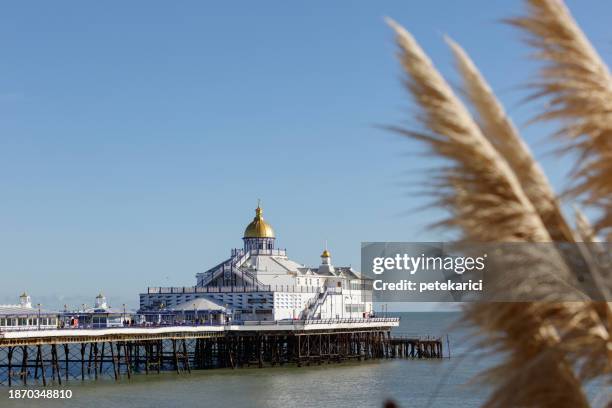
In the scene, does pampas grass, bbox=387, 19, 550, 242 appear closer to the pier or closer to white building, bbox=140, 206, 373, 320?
the pier

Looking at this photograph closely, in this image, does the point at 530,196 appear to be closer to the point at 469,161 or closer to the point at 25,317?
the point at 469,161

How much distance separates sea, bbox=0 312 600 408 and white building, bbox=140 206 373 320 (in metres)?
8.00

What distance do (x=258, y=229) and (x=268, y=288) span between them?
9632 millimetres

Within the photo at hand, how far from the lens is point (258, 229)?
72750 mm

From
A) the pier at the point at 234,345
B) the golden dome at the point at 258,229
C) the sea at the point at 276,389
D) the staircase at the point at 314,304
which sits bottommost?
the sea at the point at 276,389

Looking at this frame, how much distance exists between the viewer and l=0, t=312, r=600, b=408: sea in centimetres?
3750

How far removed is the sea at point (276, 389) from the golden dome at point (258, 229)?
56.8ft

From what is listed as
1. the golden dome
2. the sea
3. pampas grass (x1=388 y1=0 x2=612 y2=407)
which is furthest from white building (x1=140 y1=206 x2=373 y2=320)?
pampas grass (x1=388 y1=0 x2=612 y2=407)

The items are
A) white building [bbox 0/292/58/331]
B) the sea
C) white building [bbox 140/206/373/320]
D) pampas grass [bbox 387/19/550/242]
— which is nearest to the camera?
pampas grass [bbox 387/19/550/242]

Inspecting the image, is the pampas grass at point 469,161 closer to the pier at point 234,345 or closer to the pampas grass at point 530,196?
the pampas grass at point 530,196

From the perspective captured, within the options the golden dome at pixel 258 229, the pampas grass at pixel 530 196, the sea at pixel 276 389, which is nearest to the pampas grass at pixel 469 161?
the pampas grass at pixel 530 196

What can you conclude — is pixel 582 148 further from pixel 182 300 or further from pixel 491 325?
pixel 182 300

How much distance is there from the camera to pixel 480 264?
3.61 meters

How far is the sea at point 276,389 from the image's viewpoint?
123ft
